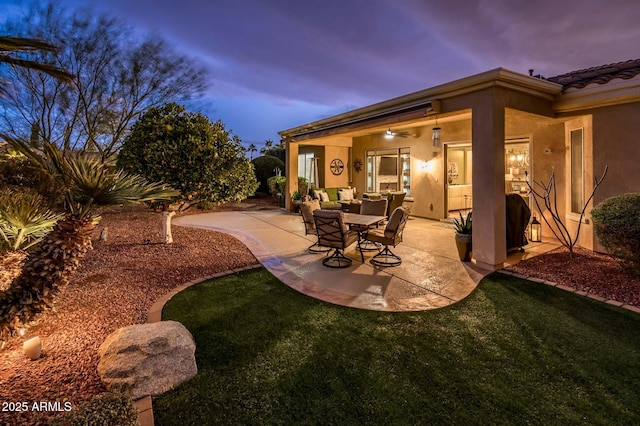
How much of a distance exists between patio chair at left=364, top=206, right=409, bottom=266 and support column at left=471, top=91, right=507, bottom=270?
4.38 feet

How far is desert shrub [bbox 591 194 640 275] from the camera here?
491 centimetres

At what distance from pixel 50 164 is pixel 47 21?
12.5m

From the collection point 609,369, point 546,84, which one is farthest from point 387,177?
point 609,369

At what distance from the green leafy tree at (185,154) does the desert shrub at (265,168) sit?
11.5m

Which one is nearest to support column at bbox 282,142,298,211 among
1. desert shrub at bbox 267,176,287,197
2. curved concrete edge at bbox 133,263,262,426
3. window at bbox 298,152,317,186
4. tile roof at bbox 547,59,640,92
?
window at bbox 298,152,317,186

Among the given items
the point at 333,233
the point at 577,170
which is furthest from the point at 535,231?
the point at 333,233

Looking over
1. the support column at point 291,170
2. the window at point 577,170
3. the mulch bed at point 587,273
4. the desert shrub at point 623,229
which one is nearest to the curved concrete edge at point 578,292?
the mulch bed at point 587,273

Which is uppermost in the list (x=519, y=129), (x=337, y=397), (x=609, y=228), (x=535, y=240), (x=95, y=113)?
(x=95, y=113)

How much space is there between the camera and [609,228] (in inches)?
202

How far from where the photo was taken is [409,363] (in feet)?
9.95

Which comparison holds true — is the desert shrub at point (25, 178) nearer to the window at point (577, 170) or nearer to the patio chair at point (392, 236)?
the patio chair at point (392, 236)

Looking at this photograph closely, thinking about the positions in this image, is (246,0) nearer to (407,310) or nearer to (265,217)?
(265,217)

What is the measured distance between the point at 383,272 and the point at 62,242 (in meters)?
4.54

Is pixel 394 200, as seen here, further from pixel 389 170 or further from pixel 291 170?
pixel 291 170
